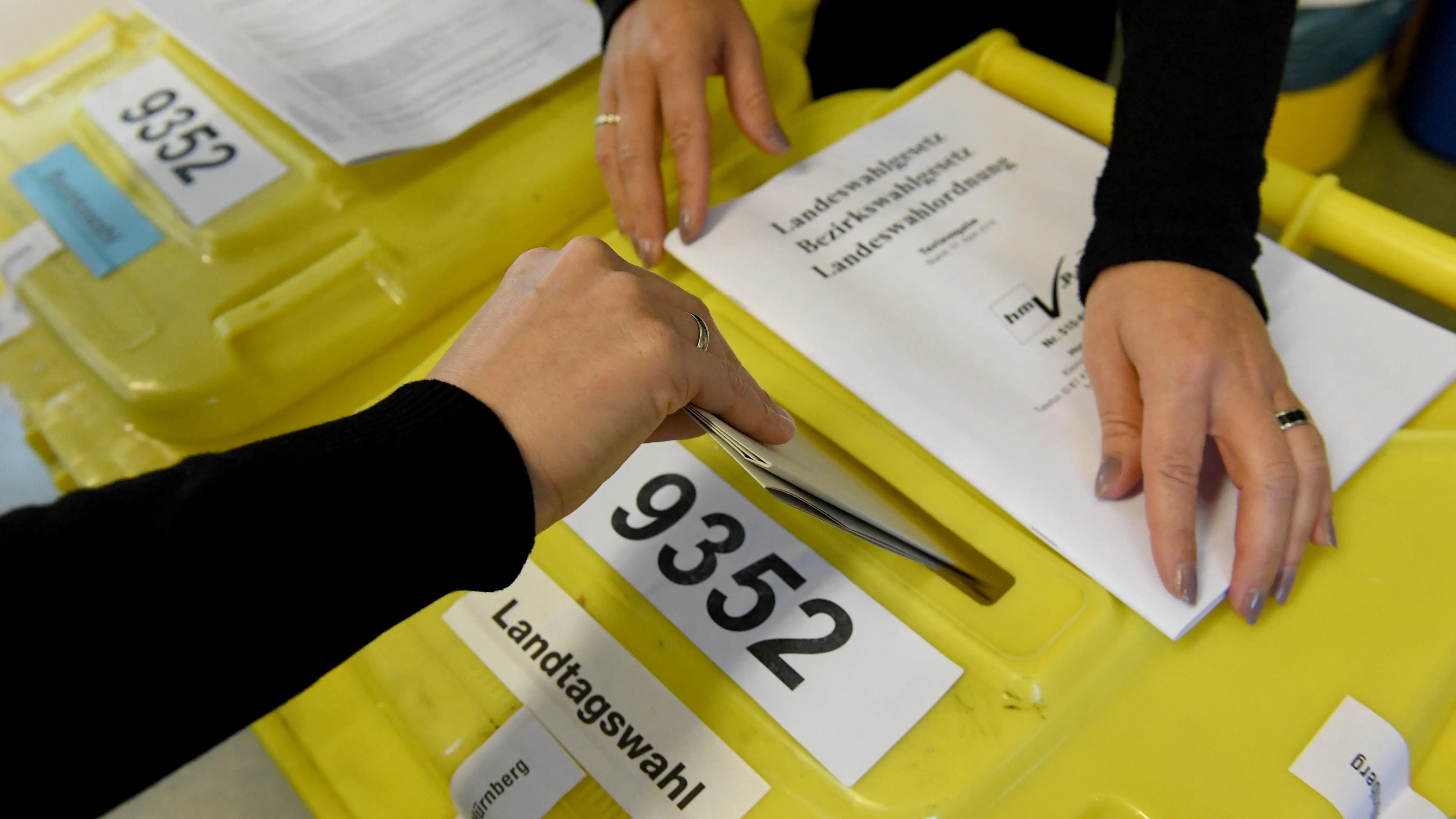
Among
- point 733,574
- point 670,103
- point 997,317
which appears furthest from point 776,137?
point 733,574

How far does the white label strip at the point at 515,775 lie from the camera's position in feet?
1.37

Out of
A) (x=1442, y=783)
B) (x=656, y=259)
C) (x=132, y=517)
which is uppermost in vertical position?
(x=132, y=517)

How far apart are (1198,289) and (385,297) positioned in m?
0.47

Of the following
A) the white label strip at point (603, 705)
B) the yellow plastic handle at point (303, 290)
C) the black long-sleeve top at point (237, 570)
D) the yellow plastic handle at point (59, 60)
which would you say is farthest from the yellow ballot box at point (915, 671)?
the yellow plastic handle at point (59, 60)

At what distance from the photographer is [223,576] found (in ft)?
0.98

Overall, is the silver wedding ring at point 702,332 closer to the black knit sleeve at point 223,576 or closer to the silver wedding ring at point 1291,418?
the black knit sleeve at point 223,576

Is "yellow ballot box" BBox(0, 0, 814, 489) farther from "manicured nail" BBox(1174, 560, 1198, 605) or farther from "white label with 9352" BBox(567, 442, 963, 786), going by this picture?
"manicured nail" BBox(1174, 560, 1198, 605)

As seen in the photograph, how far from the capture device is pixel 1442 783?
43 centimetres

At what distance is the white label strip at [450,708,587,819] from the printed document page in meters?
0.38

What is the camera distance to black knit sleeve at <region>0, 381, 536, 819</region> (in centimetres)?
28

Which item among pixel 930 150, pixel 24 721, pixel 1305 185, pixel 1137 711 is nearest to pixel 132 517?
pixel 24 721

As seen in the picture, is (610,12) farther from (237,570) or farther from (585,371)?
(237,570)

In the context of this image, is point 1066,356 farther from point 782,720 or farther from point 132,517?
point 132,517

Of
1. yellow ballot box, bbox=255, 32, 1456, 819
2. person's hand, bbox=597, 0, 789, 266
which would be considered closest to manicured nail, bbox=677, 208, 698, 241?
person's hand, bbox=597, 0, 789, 266
